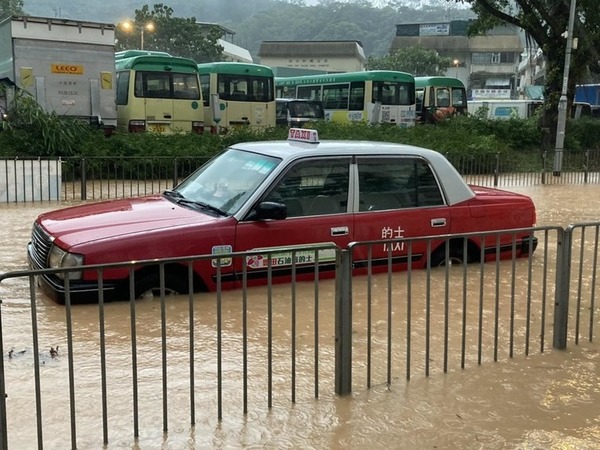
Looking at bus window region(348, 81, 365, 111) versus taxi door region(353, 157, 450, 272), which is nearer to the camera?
taxi door region(353, 157, 450, 272)

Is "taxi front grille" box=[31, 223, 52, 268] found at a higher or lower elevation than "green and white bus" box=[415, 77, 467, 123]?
lower

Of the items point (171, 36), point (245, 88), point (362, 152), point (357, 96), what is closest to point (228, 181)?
point (362, 152)

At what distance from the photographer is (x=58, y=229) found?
6.20 meters

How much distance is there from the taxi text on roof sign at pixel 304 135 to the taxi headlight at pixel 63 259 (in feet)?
9.21

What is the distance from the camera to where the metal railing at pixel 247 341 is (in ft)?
13.1

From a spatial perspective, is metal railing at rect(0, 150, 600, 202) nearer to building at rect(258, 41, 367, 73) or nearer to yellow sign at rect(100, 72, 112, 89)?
yellow sign at rect(100, 72, 112, 89)

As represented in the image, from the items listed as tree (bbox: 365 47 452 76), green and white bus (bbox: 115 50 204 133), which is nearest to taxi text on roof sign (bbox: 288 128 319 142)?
green and white bus (bbox: 115 50 204 133)

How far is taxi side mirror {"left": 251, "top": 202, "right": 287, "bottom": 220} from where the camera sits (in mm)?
6469

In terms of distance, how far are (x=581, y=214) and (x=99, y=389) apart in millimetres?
11452

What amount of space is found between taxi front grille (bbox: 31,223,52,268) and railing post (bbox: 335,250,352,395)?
2960 mm

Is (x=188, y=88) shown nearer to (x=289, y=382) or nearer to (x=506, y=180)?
(x=506, y=180)

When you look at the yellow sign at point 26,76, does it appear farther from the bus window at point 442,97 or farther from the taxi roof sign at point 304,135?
the bus window at point 442,97

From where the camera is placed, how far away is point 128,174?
50.8ft

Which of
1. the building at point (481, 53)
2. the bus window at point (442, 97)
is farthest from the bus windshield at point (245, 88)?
the building at point (481, 53)
